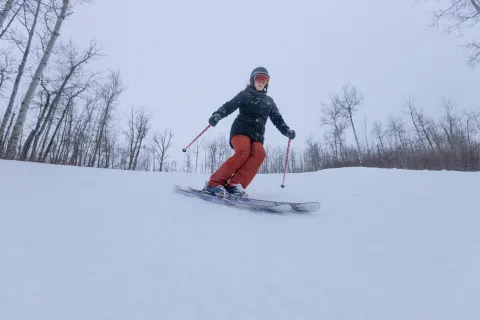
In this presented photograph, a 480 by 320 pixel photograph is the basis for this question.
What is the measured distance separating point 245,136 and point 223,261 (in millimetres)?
2180

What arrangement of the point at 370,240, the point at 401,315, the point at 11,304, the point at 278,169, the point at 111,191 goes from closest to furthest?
the point at 11,304, the point at 401,315, the point at 370,240, the point at 111,191, the point at 278,169

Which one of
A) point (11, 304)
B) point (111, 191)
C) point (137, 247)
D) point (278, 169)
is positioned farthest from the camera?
point (278, 169)

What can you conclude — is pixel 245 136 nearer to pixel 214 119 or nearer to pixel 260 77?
pixel 214 119

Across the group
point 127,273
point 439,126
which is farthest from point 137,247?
point 439,126

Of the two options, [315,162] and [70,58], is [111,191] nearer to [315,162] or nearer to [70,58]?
[70,58]

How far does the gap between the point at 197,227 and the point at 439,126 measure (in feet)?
158

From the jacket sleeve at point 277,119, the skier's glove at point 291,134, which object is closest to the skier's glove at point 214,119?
the jacket sleeve at point 277,119

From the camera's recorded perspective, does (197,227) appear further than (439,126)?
No

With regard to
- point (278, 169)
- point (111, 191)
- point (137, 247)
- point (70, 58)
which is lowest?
point (137, 247)

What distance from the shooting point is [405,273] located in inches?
51.8

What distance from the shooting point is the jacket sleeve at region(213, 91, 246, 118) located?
11.0 ft

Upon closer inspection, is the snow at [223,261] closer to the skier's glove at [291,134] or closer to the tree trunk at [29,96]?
the skier's glove at [291,134]

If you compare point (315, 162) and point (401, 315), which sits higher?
point (315, 162)

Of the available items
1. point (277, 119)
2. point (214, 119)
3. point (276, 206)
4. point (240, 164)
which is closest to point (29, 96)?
point (214, 119)
